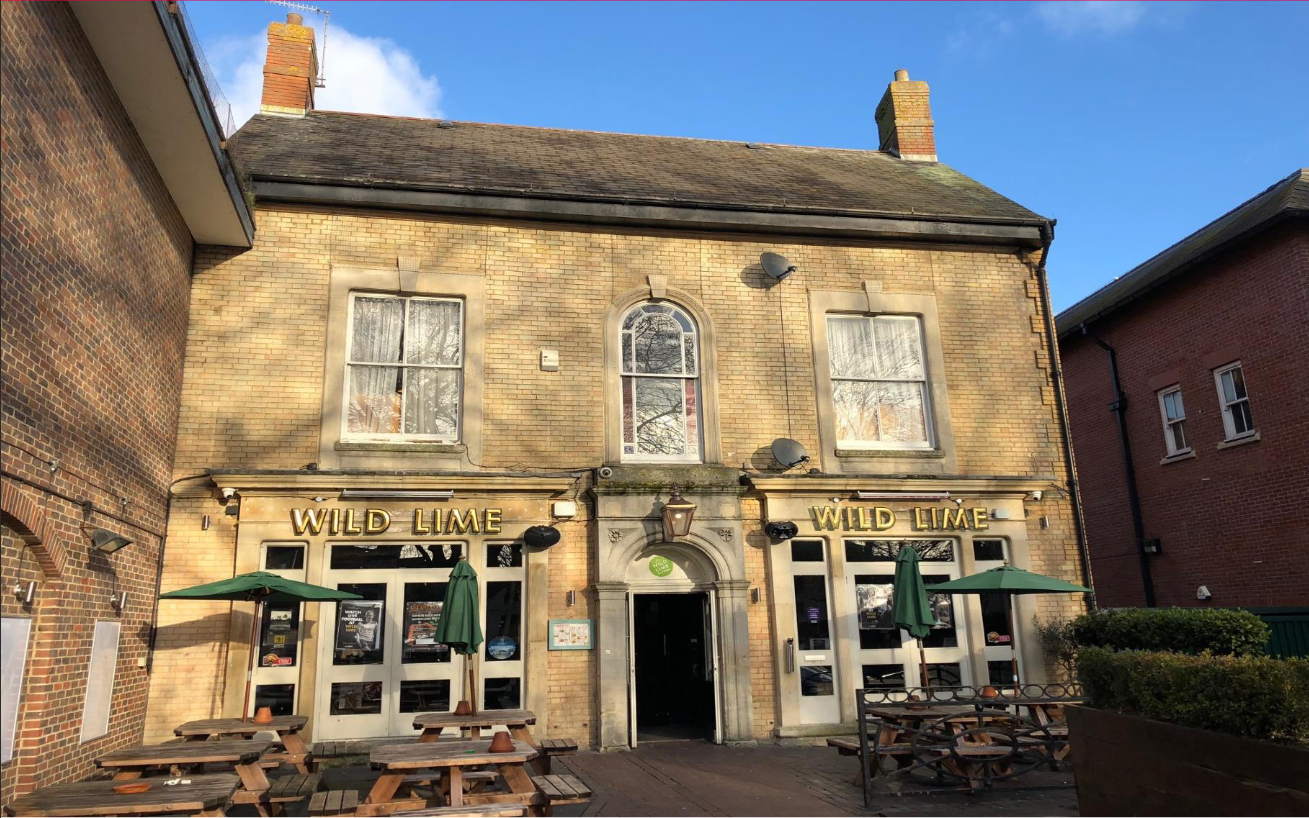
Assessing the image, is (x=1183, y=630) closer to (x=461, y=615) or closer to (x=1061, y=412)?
(x=1061, y=412)

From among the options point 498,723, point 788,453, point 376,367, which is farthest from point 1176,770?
point 376,367

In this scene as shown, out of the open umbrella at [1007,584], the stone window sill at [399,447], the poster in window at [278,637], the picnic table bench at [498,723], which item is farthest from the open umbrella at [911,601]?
the poster in window at [278,637]

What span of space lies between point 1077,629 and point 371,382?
9783 mm

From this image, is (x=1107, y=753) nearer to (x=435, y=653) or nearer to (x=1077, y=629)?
(x=1077, y=629)

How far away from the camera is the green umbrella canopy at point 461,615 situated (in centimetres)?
906

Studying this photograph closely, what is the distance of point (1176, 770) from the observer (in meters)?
5.64

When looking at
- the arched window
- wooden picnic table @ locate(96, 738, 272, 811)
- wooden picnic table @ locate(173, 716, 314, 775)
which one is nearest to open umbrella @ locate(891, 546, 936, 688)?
the arched window

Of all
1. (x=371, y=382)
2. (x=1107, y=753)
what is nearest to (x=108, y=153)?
(x=371, y=382)

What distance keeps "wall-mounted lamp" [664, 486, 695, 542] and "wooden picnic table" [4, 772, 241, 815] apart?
18.6ft

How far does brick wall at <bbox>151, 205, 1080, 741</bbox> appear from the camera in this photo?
10.6m

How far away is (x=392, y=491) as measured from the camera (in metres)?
10.5

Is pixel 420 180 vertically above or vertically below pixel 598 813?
above

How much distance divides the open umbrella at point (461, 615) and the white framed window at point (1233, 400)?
13427mm

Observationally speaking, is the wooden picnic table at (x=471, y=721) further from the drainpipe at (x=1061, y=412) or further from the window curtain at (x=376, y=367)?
the drainpipe at (x=1061, y=412)
